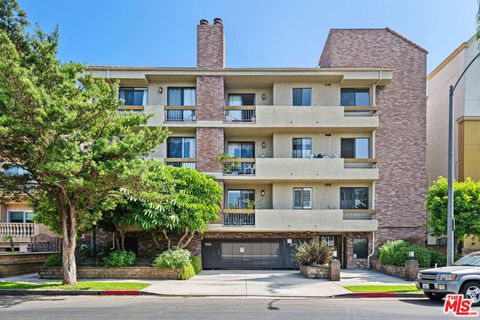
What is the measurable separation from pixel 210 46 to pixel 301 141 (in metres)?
8.17

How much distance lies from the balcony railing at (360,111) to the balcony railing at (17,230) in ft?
71.2

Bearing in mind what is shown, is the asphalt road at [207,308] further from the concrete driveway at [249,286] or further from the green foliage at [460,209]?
the green foliage at [460,209]

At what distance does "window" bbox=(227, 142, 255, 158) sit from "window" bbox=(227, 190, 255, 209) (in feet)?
7.66

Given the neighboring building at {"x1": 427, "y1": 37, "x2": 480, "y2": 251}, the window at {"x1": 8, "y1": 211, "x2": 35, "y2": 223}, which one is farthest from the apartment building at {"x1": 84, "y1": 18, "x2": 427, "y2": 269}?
the window at {"x1": 8, "y1": 211, "x2": 35, "y2": 223}

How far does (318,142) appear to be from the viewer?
23844 millimetres

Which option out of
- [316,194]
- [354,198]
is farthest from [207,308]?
[354,198]

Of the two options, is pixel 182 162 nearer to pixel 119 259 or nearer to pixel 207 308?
pixel 119 259

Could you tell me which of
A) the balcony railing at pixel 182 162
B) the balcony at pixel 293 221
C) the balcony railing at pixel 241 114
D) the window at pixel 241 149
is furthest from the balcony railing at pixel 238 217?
the balcony railing at pixel 241 114

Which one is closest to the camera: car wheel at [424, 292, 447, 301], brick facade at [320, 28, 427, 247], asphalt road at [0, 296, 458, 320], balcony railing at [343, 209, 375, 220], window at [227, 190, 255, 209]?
asphalt road at [0, 296, 458, 320]

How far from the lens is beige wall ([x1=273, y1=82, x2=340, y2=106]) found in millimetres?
23875

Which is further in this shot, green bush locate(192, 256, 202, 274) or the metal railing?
the metal railing

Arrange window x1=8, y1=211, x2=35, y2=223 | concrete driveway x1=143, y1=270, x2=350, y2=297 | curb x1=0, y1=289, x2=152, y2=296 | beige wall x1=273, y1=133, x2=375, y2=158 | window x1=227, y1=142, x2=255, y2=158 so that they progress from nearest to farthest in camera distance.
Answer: curb x1=0, y1=289, x2=152, y2=296, concrete driveway x1=143, y1=270, x2=350, y2=297, beige wall x1=273, y1=133, x2=375, y2=158, window x1=227, y1=142, x2=255, y2=158, window x1=8, y1=211, x2=35, y2=223

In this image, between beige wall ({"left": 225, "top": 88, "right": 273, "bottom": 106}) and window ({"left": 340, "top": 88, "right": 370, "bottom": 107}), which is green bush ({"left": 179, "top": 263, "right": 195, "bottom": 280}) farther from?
window ({"left": 340, "top": 88, "right": 370, "bottom": 107})

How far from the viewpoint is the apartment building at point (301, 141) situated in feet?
73.6
